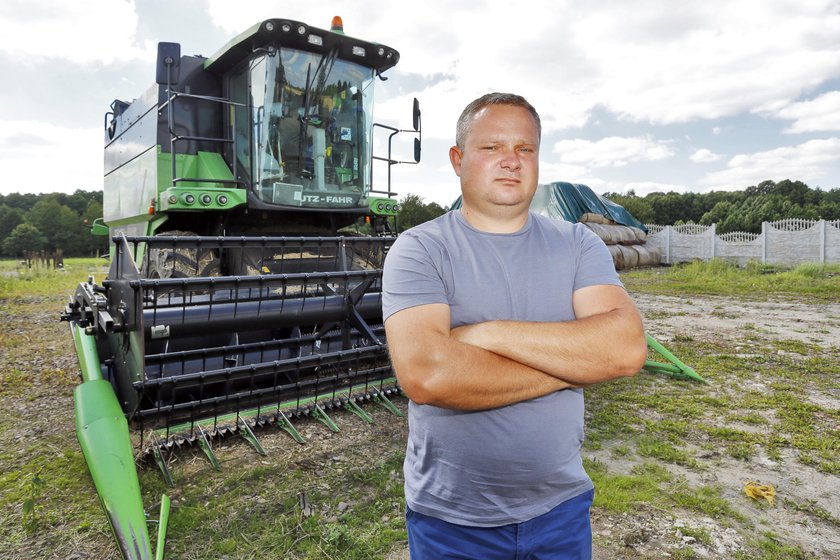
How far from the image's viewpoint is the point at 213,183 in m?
5.48

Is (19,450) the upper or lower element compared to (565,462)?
lower

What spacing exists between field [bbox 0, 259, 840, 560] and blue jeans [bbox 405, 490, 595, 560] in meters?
1.10

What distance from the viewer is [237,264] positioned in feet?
16.0

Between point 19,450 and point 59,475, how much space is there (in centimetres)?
63

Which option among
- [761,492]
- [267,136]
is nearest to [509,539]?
[761,492]

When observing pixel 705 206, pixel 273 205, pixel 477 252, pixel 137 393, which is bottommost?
pixel 137 393

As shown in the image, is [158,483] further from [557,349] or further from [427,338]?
[557,349]

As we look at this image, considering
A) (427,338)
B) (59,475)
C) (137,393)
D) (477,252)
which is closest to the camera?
(427,338)

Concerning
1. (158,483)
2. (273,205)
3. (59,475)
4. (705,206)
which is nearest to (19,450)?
(59,475)

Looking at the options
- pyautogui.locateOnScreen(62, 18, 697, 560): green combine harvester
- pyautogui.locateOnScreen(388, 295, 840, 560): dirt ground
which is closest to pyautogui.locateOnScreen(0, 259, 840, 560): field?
pyautogui.locateOnScreen(388, 295, 840, 560): dirt ground

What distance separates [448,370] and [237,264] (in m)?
4.07

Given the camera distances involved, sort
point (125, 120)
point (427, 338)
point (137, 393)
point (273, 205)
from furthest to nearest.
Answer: point (125, 120) → point (273, 205) → point (137, 393) → point (427, 338)

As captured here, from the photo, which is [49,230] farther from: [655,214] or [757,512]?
[655,214]

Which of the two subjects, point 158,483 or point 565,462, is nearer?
point 565,462
